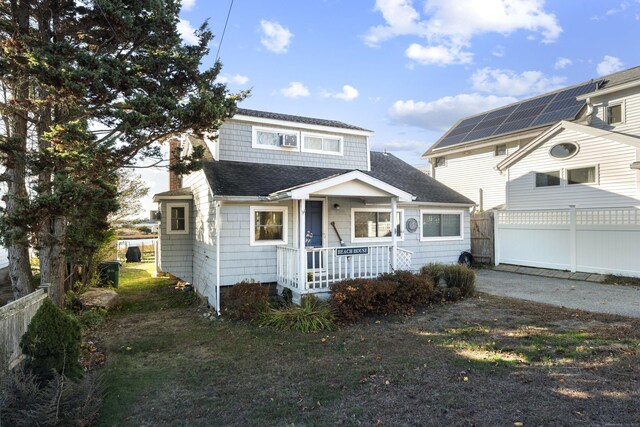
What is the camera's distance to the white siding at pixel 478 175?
61.5 ft

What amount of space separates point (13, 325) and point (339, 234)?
7.53 metres

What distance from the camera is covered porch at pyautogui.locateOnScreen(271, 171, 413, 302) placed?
8.43 m

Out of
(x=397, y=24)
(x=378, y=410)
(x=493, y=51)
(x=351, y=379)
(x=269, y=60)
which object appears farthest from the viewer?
(x=493, y=51)

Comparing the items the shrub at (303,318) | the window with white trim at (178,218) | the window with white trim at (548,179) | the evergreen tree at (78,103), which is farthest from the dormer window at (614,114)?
the window with white trim at (178,218)

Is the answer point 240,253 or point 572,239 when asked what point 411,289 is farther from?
point 572,239

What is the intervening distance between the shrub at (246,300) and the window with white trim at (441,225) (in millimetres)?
6558

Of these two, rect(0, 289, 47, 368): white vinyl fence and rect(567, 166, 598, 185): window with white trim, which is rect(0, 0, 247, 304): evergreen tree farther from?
rect(567, 166, 598, 185): window with white trim

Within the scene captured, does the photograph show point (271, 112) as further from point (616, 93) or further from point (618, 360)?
point (616, 93)

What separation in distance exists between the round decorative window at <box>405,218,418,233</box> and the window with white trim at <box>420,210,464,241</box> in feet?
0.96

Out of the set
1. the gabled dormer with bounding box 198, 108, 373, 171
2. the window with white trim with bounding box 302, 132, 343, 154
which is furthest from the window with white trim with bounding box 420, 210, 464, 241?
the window with white trim with bounding box 302, 132, 343, 154

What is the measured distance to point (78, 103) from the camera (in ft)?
21.4

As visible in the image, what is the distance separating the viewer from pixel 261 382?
4742 millimetres

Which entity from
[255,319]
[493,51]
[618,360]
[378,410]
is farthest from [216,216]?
[493,51]

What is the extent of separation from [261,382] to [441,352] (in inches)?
109
